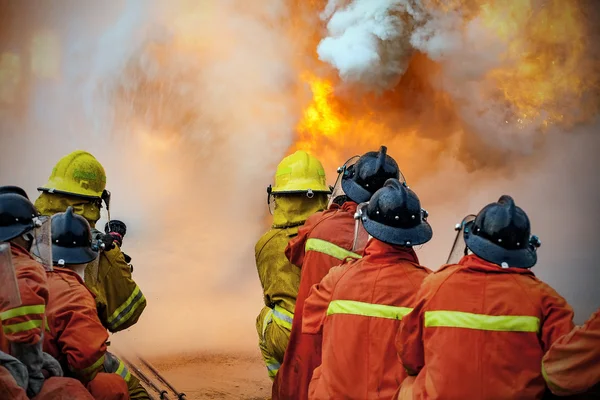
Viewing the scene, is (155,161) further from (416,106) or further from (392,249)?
(392,249)

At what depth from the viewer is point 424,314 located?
11.5 feet

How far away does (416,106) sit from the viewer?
1038 centimetres

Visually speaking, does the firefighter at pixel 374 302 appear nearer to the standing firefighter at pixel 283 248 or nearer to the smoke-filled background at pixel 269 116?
the standing firefighter at pixel 283 248

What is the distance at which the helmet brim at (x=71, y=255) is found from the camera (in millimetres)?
4762

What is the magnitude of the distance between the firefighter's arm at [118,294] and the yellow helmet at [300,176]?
4.73 feet

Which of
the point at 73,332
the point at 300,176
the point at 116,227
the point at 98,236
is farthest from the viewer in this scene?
the point at 116,227

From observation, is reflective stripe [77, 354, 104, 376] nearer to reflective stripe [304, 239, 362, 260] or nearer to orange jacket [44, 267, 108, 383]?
orange jacket [44, 267, 108, 383]

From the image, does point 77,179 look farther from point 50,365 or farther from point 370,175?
point 50,365

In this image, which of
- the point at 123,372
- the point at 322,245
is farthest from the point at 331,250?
the point at 123,372

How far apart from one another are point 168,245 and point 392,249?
8.40 meters

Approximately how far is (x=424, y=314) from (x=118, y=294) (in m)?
3.06

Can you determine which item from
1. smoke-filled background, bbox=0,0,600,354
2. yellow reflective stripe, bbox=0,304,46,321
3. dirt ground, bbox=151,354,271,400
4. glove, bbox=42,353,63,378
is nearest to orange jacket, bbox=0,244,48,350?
yellow reflective stripe, bbox=0,304,46,321

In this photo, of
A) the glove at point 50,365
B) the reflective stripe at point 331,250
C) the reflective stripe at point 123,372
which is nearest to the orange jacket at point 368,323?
the reflective stripe at point 331,250

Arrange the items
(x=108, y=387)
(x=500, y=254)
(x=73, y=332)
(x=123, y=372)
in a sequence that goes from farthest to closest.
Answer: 1. (x=123, y=372)
2. (x=108, y=387)
3. (x=73, y=332)
4. (x=500, y=254)
